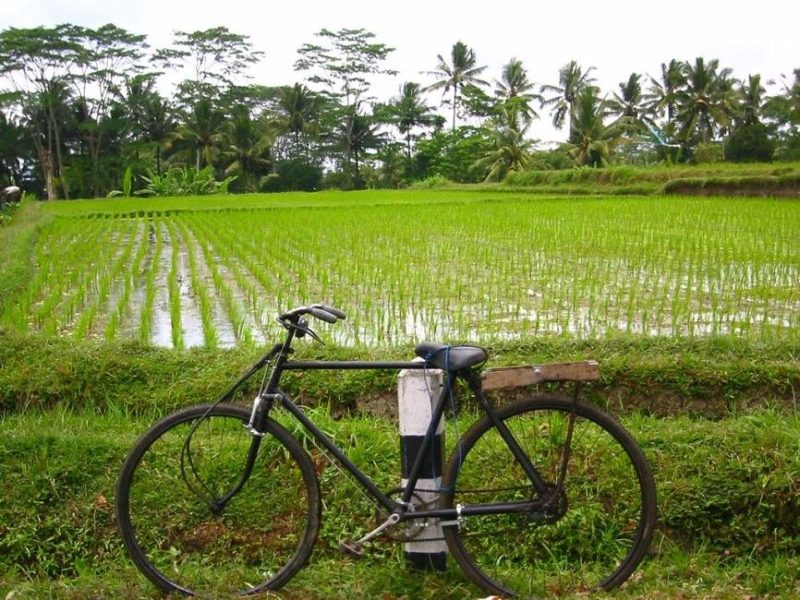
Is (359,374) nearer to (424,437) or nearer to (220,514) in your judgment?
(220,514)

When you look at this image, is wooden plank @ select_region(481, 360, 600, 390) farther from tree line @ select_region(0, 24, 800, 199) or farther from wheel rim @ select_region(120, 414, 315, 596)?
tree line @ select_region(0, 24, 800, 199)

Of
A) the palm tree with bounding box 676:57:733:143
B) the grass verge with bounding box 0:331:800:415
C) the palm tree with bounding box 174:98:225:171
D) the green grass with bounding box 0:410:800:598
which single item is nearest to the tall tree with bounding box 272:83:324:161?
the palm tree with bounding box 174:98:225:171

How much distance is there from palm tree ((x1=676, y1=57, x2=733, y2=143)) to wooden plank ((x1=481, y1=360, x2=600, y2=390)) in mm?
28542

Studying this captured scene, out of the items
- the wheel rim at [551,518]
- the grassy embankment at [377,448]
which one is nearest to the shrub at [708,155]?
the grassy embankment at [377,448]

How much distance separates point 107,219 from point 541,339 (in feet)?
39.4

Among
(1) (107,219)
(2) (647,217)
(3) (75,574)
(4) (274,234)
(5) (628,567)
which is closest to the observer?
(5) (628,567)

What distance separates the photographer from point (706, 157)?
78.1 ft

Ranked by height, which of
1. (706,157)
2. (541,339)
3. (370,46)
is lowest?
(541,339)

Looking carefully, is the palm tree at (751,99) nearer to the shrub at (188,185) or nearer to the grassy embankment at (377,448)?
the shrub at (188,185)

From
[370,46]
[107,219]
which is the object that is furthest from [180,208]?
[370,46]

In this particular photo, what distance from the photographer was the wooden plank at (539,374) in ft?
7.81

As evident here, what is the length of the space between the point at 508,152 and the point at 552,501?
2714 centimetres

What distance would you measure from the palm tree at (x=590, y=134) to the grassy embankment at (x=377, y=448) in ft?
80.9

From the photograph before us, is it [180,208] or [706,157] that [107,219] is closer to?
[180,208]
